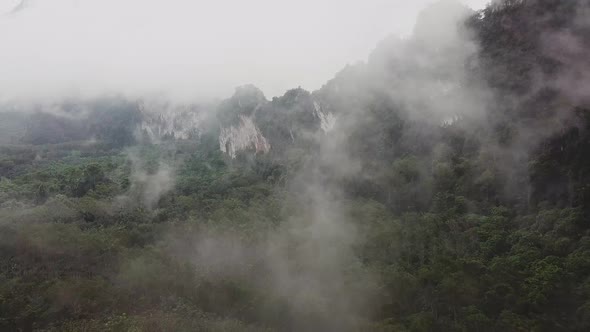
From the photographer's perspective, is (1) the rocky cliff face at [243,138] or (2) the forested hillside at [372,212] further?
(1) the rocky cliff face at [243,138]

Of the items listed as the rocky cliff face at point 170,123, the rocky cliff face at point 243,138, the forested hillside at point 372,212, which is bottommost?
the forested hillside at point 372,212

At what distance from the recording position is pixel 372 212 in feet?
183

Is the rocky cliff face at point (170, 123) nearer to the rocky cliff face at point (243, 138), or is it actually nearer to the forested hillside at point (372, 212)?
the rocky cliff face at point (243, 138)

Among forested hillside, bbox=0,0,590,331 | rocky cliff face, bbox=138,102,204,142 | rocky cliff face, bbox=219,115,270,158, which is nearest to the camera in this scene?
forested hillside, bbox=0,0,590,331

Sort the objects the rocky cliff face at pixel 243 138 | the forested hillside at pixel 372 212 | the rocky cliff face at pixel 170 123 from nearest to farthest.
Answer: the forested hillside at pixel 372 212
the rocky cliff face at pixel 243 138
the rocky cliff face at pixel 170 123

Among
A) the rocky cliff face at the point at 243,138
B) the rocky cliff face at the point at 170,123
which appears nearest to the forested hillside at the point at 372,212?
the rocky cliff face at the point at 243,138

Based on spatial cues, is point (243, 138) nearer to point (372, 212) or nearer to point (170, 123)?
point (170, 123)

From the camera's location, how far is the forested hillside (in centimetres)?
3231

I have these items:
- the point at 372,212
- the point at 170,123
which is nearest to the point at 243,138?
the point at 170,123

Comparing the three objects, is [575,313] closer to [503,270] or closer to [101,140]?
[503,270]

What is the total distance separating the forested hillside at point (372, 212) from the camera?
32312 mm

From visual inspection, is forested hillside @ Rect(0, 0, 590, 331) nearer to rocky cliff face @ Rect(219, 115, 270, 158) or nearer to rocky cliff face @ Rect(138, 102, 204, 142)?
rocky cliff face @ Rect(219, 115, 270, 158)

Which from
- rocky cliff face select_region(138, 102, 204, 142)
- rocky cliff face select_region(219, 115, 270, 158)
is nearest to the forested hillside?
rocky cliff face select_region(219, 115, 270, 158)

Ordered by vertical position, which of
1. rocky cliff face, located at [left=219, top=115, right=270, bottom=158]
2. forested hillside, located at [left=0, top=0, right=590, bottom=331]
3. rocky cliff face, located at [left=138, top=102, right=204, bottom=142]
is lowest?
forested hillside, located at [left=0, top=0, right=590, bottom=331]
